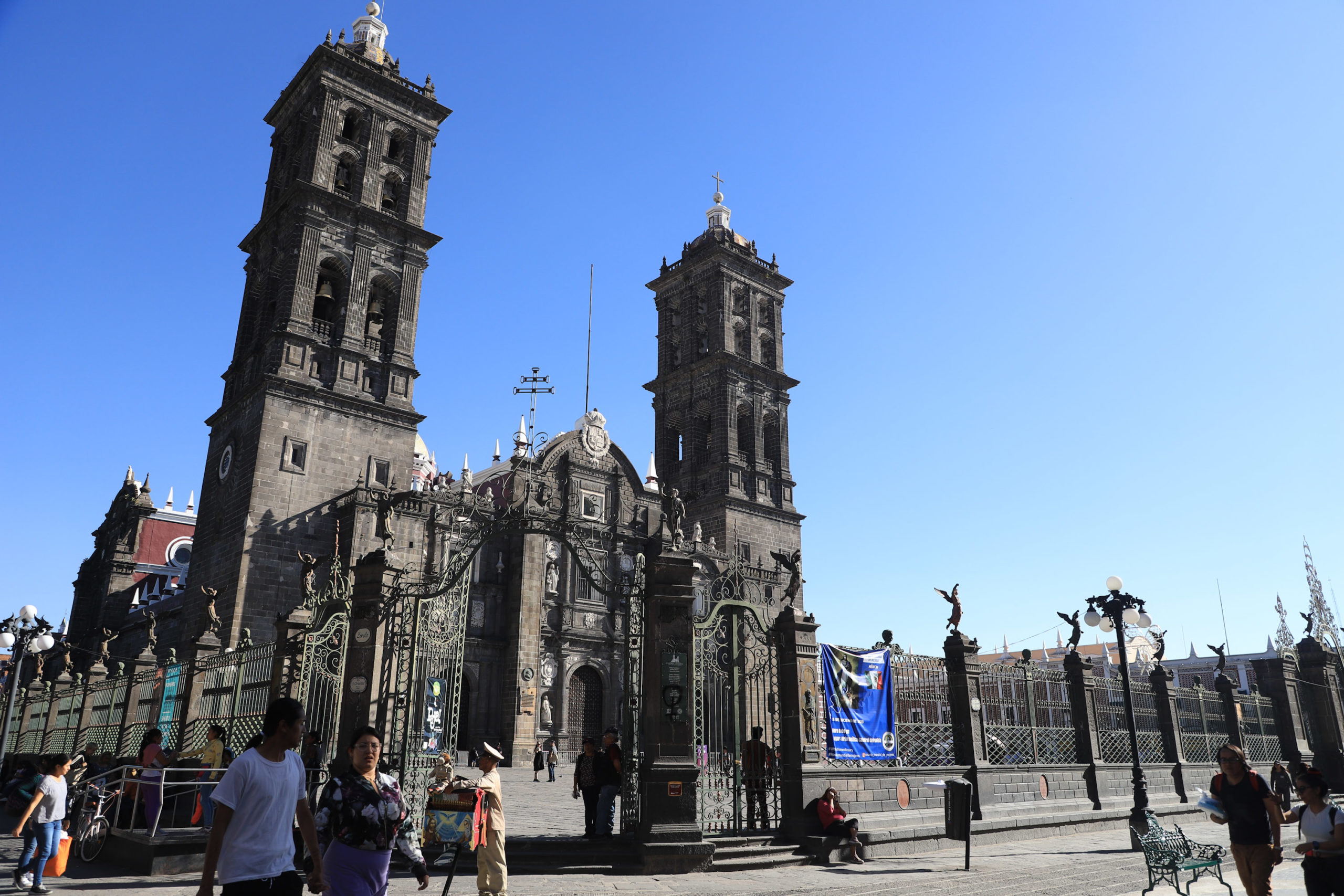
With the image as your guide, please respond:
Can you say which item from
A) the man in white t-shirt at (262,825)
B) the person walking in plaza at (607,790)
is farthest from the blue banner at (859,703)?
the man in white t-shirt at (262,825)

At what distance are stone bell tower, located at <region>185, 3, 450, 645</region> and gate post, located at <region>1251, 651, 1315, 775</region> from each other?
3013 centimetres

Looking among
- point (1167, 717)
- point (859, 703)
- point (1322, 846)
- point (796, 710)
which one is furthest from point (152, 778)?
point (1167, 717)

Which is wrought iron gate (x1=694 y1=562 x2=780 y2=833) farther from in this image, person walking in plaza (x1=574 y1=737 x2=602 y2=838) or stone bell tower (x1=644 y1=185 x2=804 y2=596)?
stone bell tower (x1=644 y1=185 x2=804 y2=596)

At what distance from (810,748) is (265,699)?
344 inches

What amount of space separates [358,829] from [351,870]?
0.23 m

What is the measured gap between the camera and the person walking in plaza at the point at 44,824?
29.0ft

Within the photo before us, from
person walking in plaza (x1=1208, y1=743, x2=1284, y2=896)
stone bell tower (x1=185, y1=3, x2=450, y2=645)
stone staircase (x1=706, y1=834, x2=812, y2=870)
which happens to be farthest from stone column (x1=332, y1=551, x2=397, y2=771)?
stone bell tower (x1=185, y1=3, x2=450, y2=645)

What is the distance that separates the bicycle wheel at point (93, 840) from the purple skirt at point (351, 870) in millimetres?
8421

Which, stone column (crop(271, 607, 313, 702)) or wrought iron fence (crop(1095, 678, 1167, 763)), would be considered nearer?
stone column (crop(271, 607, 313, 702))

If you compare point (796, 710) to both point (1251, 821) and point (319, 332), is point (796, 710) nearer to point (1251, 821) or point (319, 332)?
point (1251, 821)

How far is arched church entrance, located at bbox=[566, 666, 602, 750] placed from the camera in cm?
3688

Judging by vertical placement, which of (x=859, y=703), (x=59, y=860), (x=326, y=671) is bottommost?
(x=59, y=860)

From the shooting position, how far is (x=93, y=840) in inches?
448

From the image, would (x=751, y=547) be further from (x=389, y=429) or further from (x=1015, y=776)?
(x=1015, y=776)
